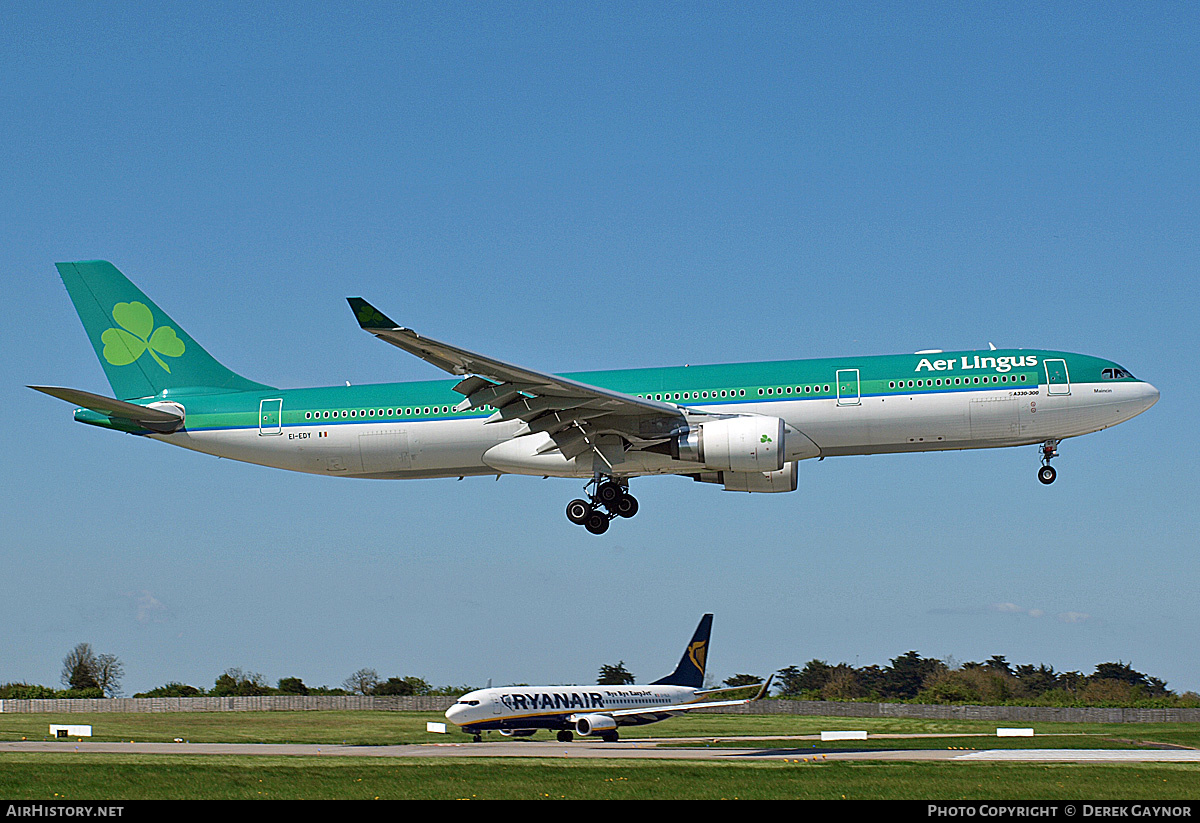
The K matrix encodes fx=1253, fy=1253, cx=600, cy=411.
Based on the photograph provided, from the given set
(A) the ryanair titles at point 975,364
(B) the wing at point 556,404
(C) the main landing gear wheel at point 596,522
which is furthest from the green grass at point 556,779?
(A) the ryanair titles at point 975,364

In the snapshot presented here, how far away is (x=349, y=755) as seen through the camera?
44.3m

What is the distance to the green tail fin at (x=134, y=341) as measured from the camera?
140ft

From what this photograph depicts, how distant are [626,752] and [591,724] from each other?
1099 cm

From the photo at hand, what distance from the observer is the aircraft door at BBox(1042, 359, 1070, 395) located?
116 ft

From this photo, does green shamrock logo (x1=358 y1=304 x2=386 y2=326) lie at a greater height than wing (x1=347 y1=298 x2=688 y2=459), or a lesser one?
greater

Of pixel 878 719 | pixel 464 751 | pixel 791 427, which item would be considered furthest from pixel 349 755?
pixel 878 719

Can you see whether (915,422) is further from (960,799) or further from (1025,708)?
(1025,708)

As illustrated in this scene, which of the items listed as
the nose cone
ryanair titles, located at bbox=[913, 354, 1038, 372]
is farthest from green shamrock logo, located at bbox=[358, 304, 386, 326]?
the nose cone

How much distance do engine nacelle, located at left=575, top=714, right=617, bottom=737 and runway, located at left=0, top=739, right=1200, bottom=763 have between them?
12.4 feet

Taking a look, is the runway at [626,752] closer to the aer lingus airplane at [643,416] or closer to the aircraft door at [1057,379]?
the aer lingus airplane at [643,416]

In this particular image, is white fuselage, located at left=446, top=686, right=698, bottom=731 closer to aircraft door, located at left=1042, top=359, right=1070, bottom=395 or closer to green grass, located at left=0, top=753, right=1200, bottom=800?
green grass, located at left=0, top=753, right=1200, bottom=800

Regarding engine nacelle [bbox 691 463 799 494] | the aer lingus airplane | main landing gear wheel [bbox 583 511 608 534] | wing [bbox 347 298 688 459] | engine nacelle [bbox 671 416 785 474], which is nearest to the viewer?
wing [bbox 347 298 688 459]

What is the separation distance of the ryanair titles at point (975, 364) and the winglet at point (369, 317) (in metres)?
15.2
